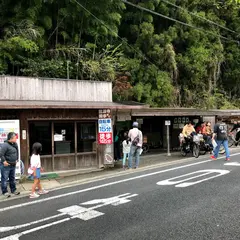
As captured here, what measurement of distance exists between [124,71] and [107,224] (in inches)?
582

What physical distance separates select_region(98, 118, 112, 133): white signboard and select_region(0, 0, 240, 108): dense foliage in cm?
443

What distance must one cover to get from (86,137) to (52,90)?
231 cm

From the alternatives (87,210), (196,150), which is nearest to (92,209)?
(87,210)

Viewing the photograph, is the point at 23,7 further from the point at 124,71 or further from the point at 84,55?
the point at 124,71

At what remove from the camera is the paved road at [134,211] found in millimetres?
4863

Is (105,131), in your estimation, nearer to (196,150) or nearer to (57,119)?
(57,119)

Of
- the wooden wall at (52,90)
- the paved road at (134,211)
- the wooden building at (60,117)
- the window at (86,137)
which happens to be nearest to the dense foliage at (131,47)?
the wooden wall at (52,90)

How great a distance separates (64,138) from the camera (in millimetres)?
11734

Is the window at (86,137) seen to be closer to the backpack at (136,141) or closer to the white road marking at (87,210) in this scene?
the backpack at (136,141)

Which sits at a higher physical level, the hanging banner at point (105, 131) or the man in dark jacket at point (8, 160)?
the hanging banner at point (105, 131)

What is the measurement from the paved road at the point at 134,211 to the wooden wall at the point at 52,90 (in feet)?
14.3

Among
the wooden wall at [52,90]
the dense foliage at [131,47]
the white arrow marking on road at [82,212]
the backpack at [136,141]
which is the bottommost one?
the white arrow marking on road at [82,212]

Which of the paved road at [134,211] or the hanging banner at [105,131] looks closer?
the paved road at [134,211]

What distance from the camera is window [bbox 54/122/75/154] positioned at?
1155 centimetres
